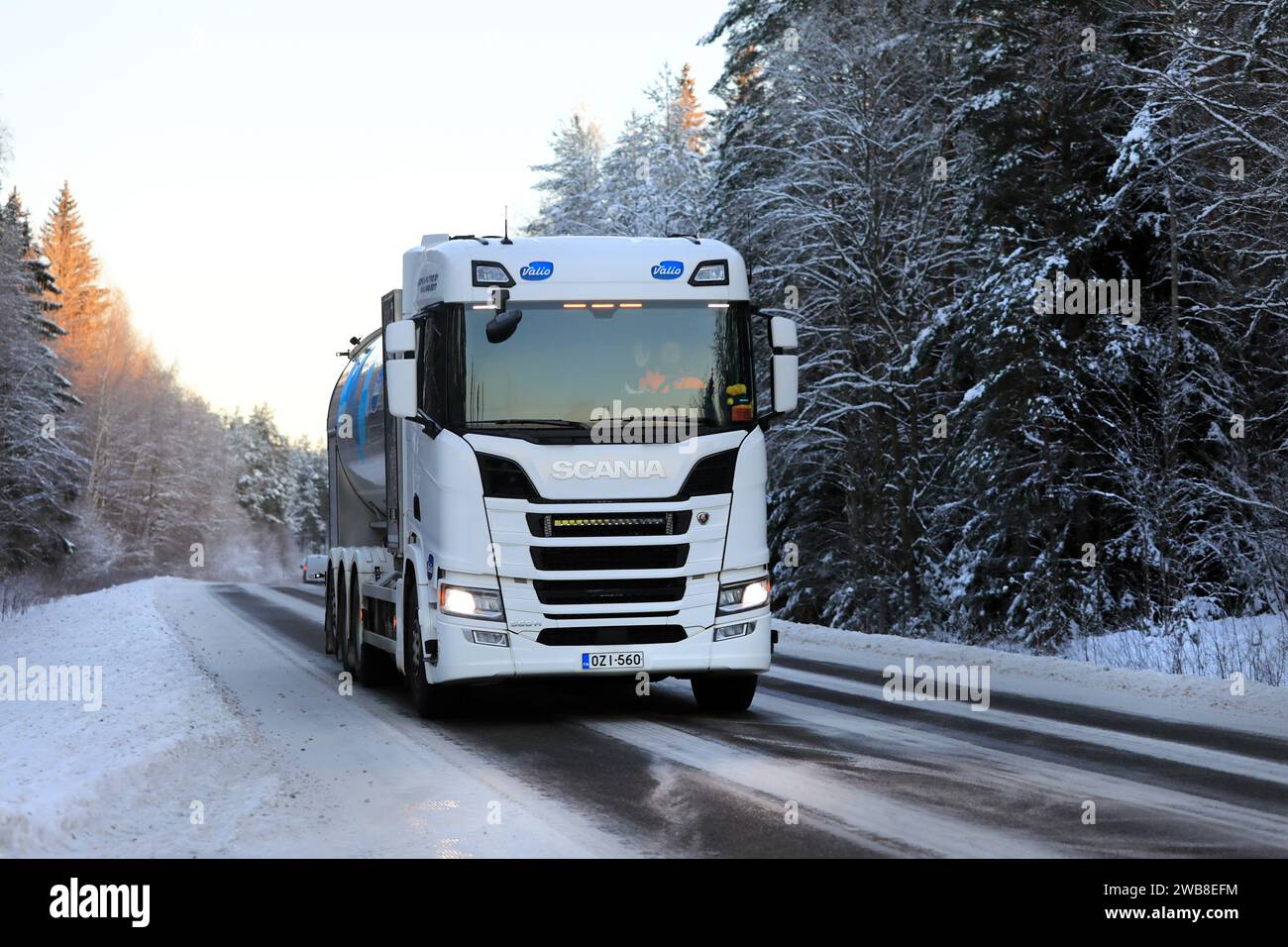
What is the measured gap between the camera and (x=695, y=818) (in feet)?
24.6

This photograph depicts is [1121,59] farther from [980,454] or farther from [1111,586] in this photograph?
[1111,586]

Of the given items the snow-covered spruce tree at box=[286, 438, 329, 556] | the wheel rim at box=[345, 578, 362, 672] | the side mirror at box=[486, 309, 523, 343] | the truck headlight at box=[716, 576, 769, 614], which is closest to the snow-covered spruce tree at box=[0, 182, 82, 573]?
the wheel rim at box=[345, 578, 362, 672]

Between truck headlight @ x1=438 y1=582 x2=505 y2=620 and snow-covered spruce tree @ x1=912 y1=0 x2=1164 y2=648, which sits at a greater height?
snow-covered spruce tree @ x1=912 y1=0 x2=1164 y2=648

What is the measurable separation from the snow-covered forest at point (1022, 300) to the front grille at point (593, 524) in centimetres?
920

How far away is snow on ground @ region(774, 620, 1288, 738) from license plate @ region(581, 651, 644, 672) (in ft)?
13.6

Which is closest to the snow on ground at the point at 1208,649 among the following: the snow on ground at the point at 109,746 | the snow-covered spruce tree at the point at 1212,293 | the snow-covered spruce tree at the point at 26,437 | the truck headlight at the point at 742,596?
the snow-covered spruce tree at the point at 1212,293

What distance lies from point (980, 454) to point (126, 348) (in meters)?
66.7

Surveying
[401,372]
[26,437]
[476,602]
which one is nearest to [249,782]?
[476,602]

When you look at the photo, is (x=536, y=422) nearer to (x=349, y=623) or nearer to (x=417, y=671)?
(x=417, y=671)

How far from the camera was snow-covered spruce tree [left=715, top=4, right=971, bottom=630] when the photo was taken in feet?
93.5

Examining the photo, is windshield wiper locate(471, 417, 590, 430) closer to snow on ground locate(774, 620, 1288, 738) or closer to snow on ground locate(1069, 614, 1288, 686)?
snow on ground locate(774, 620, 1288, 738)

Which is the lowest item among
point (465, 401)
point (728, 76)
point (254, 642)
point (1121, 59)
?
point (254, 642)

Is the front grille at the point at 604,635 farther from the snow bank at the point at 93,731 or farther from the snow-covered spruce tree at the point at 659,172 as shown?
the snow-covered spruce tree at the point at 659,172
